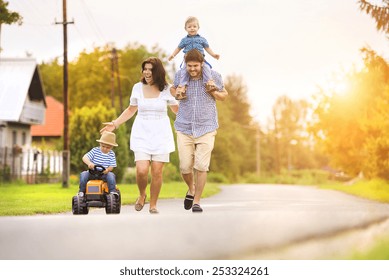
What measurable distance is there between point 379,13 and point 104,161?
318 cm

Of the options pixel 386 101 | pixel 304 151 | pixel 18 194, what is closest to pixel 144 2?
pixel 18 194

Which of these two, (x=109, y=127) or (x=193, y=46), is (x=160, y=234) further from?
(x=193, y=46)

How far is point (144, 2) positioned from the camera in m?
7.84

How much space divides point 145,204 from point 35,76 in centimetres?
272

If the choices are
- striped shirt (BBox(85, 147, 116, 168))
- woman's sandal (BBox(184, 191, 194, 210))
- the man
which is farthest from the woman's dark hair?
woman's sandal (BBox(184, 191, 194, 210))

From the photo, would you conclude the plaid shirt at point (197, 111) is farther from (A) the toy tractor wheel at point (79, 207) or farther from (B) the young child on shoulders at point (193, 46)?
(A) the toy tractor wheel at point (79, 207)

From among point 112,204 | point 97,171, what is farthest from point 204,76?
point 112,204

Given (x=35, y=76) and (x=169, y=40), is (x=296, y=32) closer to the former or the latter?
(x=169, y=40)

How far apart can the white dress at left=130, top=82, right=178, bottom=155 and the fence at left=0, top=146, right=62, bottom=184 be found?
419 centimetres

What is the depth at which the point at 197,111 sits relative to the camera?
6562 mm

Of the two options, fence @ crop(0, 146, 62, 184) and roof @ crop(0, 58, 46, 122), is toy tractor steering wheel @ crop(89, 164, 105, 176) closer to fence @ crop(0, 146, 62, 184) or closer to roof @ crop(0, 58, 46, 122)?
roof @ crop(0, 58, 46, 122)

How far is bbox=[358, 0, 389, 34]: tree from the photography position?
25.7ft
